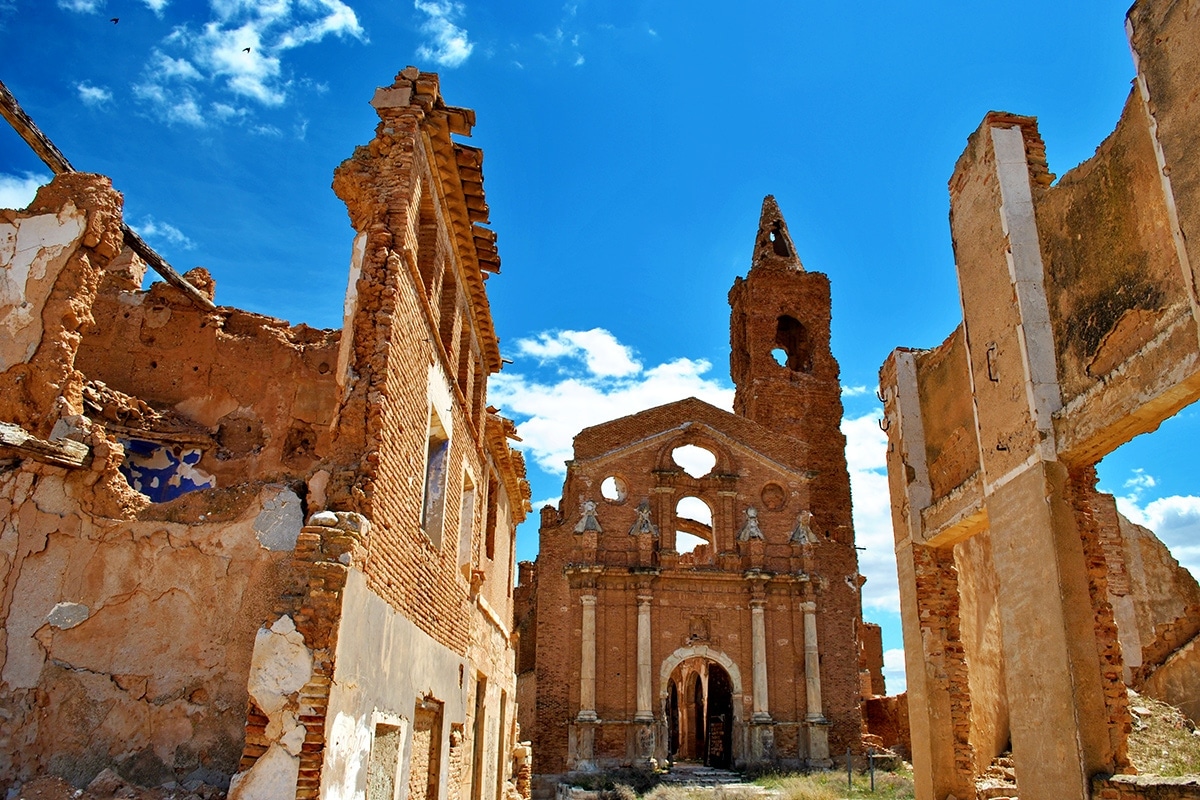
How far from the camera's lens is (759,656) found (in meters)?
24.8

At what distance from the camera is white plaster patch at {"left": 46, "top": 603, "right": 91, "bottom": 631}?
19.1 ft

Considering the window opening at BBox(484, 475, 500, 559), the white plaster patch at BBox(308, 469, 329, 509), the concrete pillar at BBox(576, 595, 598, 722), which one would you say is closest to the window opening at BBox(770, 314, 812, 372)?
the concrete pillar at BBox(576, 595, 598, 722)

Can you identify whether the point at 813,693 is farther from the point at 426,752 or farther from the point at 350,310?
the point at 350,310

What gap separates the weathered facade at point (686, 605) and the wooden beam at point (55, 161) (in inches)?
650

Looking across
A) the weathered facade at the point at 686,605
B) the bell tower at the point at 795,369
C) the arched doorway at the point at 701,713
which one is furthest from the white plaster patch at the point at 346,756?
the bell tower at the point at 795,369

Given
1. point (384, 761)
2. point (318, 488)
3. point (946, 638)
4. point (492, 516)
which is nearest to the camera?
point (318, 488)

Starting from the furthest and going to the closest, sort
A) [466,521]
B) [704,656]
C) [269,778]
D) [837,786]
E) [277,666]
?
[704,656] → [837,786] → [466,521] → [277,666] → [269,778]

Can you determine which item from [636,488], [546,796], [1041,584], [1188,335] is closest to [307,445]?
[1041,584]

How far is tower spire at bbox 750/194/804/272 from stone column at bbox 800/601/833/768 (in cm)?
1400

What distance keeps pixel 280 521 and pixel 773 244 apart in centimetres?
3273

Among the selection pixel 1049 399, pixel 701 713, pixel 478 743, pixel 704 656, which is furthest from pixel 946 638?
pixel 701 713

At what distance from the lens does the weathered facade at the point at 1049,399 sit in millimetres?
6391

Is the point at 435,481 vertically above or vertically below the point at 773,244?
below

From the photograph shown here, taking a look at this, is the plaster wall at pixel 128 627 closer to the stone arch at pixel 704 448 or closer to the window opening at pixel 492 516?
the window opening at pixel 492 516
